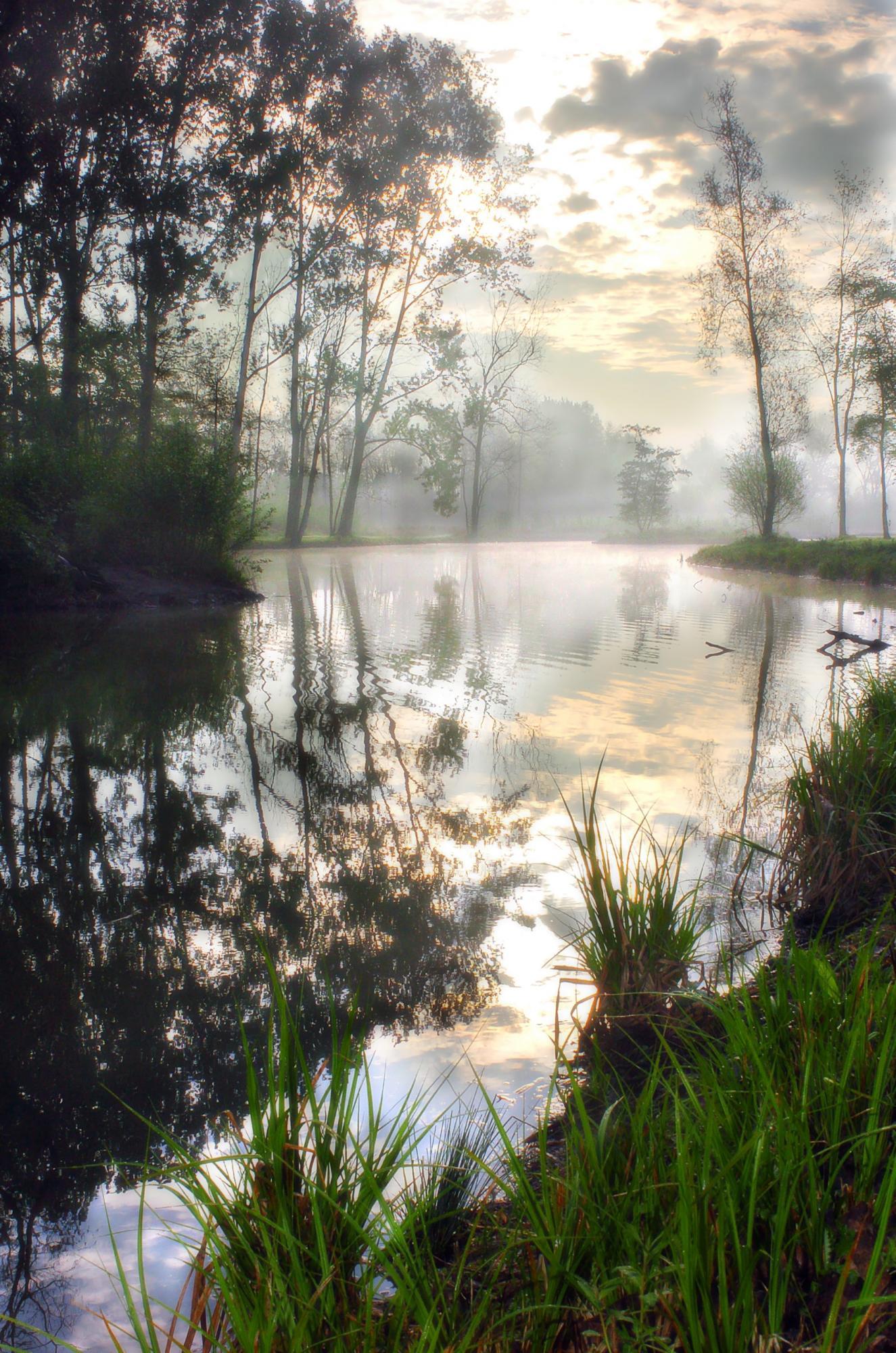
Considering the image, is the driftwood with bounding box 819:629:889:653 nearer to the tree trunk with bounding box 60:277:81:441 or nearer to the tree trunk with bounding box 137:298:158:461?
the tree trunk with bounding box 60:277:81:441

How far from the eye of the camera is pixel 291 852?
195 inches

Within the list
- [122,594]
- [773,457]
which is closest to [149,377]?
[122,594]

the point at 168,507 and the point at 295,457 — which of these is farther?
the point at 295,457

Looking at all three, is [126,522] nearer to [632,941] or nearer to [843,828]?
[843,828]

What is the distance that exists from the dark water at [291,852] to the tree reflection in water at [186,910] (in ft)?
0.04

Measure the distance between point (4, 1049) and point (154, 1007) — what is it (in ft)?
1.66

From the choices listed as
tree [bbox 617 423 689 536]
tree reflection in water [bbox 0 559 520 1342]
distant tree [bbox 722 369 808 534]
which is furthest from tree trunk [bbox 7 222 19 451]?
tree [bbox 617 423 689 536]

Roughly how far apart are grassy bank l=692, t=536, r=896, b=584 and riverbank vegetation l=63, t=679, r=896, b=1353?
22139 mm

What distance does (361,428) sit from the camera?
36969 millimetres

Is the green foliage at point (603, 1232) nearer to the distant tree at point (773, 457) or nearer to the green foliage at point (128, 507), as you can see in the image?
the green foliage at point (128, 507)

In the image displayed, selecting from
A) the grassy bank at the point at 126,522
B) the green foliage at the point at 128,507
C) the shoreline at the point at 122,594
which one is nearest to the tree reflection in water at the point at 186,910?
the shoreline at the point at 122,594

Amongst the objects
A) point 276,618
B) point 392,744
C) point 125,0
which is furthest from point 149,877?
point 125,0

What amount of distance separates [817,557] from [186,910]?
80.1 feet

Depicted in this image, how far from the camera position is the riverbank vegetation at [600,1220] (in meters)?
1.54
